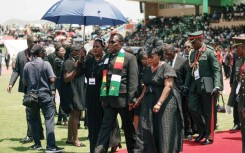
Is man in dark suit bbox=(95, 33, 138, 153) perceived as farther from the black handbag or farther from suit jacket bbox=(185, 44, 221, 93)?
suit jacket bbox=(185, 44, 221, 93)

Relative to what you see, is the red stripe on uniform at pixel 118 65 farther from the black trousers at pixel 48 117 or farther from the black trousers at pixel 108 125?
the black trousers at pixel 48 117

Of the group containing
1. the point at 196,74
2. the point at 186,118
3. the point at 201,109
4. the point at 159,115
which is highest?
the point at 196,74

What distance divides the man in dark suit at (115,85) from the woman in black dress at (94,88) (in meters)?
0.20

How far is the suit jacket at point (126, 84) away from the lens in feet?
23.1

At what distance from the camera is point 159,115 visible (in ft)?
22.0

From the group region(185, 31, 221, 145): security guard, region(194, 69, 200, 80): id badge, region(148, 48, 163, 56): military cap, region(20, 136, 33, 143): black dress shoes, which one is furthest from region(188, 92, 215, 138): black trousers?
region(20, 136, 33, 143): black dress shoes

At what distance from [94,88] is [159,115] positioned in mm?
1117

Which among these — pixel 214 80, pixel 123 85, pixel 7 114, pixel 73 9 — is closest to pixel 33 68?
pixel 73 9

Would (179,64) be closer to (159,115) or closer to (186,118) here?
(186,118)

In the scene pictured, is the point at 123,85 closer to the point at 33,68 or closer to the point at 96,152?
the point at 96,152

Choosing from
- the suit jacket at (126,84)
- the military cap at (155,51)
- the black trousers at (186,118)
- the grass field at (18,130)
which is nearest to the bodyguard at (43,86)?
the grass field at (18,130)

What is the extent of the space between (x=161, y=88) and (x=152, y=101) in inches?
8.1

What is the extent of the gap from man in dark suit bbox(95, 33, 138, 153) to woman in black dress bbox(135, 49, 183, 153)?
1.04 feet

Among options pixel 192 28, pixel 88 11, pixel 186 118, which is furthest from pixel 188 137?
pixel 192 28
